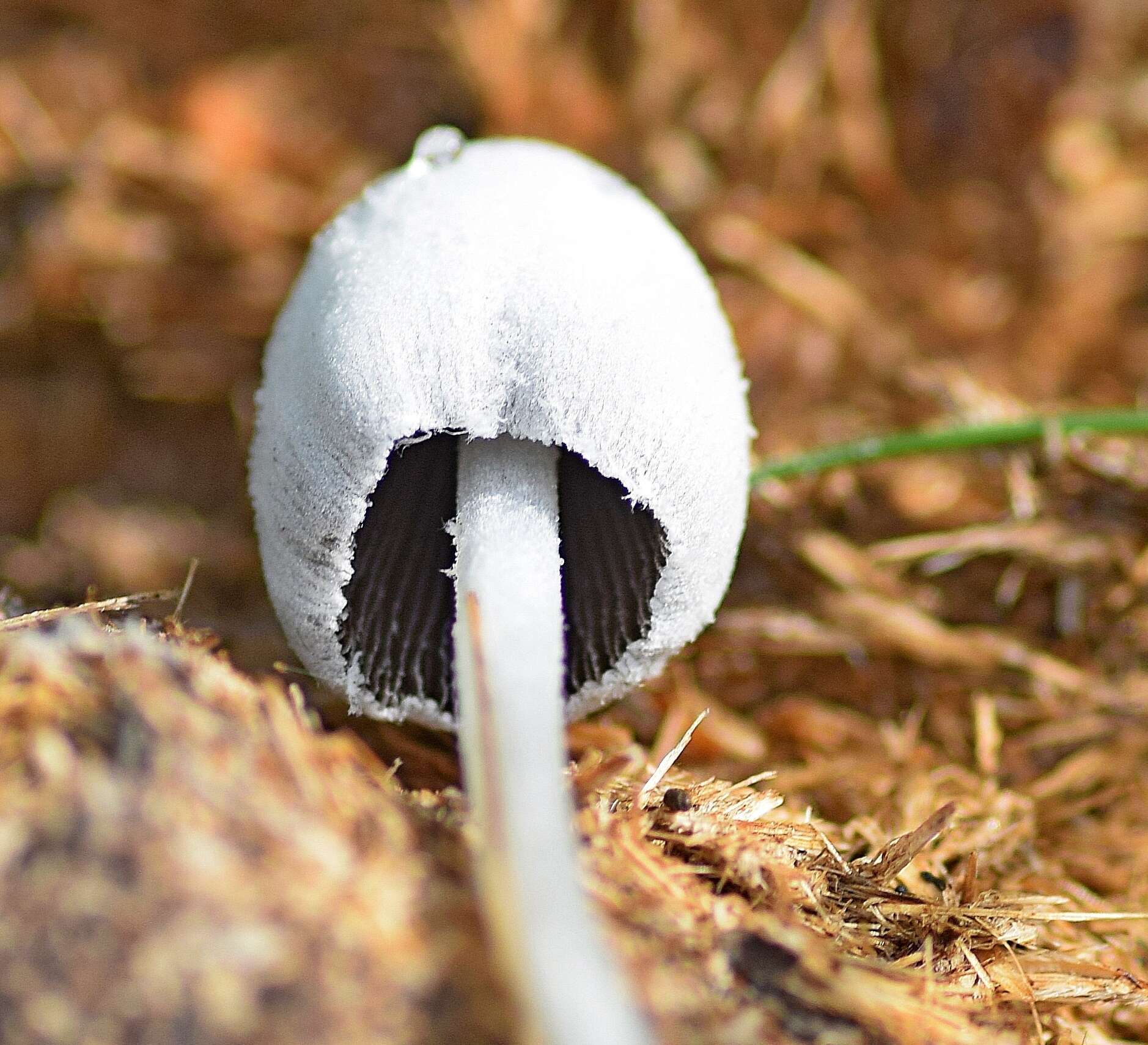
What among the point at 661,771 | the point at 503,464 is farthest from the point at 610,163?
the point at 661,771

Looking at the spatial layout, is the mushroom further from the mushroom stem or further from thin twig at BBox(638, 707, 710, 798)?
thin twig at BBox(638, 707, 710, 798)

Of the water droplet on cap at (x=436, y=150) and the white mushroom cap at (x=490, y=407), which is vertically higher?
the water droplet on cap at (x=436, y=150)

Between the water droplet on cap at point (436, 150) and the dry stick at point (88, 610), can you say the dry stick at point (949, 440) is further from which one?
the dry stick at point (88, 610)

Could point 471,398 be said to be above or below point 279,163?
below

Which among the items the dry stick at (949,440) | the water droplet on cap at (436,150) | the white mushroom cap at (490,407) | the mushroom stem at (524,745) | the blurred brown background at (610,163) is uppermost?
the blurred brown background at (610,163)

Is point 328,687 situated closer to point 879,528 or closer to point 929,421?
point 879,528

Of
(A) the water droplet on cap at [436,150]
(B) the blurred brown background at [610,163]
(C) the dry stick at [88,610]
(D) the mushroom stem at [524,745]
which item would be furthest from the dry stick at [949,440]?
(C) the dry stick at [88,610]

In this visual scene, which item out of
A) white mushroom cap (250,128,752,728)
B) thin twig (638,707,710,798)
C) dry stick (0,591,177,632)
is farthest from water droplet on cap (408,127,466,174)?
thin twig (638,707,710,798)

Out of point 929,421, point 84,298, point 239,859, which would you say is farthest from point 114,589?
point 929,421
